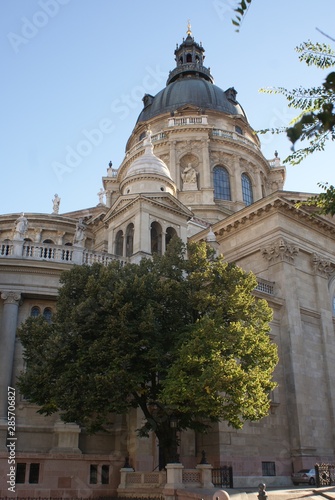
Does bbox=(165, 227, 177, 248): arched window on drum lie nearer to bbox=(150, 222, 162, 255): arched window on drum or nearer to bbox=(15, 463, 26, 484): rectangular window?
bbox=(150, 222, 162, 255): arched window on drum

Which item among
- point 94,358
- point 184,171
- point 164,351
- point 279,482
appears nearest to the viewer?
point 94,358

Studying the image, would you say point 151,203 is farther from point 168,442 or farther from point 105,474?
point 105,474

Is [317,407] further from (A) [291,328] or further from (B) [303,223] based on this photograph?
(B) [303,223]

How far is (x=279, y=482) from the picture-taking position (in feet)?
75.6

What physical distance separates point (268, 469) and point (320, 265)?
41.1 feet

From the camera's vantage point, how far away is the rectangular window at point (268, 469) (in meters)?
22.9

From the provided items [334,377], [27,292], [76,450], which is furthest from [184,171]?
[76,450]

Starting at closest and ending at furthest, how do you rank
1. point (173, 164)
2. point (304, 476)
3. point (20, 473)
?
point (20, 473)
point (304, 476)
point (173, 164)

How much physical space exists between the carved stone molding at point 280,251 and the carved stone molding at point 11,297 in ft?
48.6

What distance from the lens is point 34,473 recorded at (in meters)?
17.2

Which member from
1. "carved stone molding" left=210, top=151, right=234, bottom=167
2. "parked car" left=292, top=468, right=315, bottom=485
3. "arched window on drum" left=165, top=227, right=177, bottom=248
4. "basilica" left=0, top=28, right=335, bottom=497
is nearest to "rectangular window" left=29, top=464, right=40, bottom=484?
"basilica" left=0, top=28, right=335, bottom=497

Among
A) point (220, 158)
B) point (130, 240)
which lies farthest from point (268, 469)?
point (220, 158)

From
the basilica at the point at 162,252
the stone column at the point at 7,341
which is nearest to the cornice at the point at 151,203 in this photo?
the basilica at the point at 162,252

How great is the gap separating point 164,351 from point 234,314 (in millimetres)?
2945
